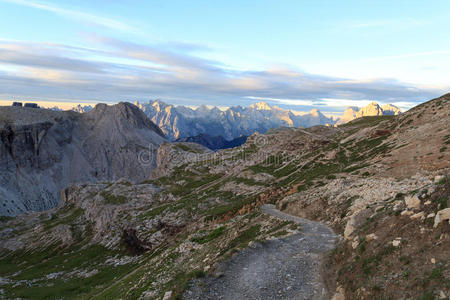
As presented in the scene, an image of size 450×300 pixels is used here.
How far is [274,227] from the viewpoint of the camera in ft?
125

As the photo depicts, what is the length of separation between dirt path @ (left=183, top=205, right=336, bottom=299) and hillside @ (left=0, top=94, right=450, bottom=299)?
0.16 metres

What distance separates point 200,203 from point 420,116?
6221 centimetres

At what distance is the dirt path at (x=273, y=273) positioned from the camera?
22.0m

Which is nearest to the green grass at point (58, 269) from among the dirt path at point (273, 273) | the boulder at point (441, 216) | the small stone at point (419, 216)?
the dirt path at point (273, 273)

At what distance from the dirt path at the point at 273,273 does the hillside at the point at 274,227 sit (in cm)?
16

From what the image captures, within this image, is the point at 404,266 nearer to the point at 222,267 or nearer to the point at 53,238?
the point at 222,267

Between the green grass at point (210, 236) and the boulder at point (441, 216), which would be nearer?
the boulder at point (441, 216)

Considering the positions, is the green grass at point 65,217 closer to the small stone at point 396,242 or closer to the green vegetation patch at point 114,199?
the green vegetation patch at point 114,199

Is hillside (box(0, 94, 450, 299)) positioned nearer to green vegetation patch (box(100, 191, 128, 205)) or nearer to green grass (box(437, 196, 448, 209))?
green grass (box(437, 196, 448, 209))

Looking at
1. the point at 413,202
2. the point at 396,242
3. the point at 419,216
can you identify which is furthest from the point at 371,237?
the point at 413,202

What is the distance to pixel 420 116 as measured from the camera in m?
71.6

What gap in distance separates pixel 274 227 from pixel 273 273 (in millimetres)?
13752

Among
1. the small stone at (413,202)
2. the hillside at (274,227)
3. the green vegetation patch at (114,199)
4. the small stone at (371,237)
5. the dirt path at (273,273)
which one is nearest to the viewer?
the hillside at (274,227)

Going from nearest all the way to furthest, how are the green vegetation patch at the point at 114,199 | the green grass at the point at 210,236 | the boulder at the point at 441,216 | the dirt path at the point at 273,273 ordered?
the boulder at the point at 441,216 < the dirt path at the point at 273,273 < the green grass at the point at 210,236 < the green vegetation patch at the point at 114,199
